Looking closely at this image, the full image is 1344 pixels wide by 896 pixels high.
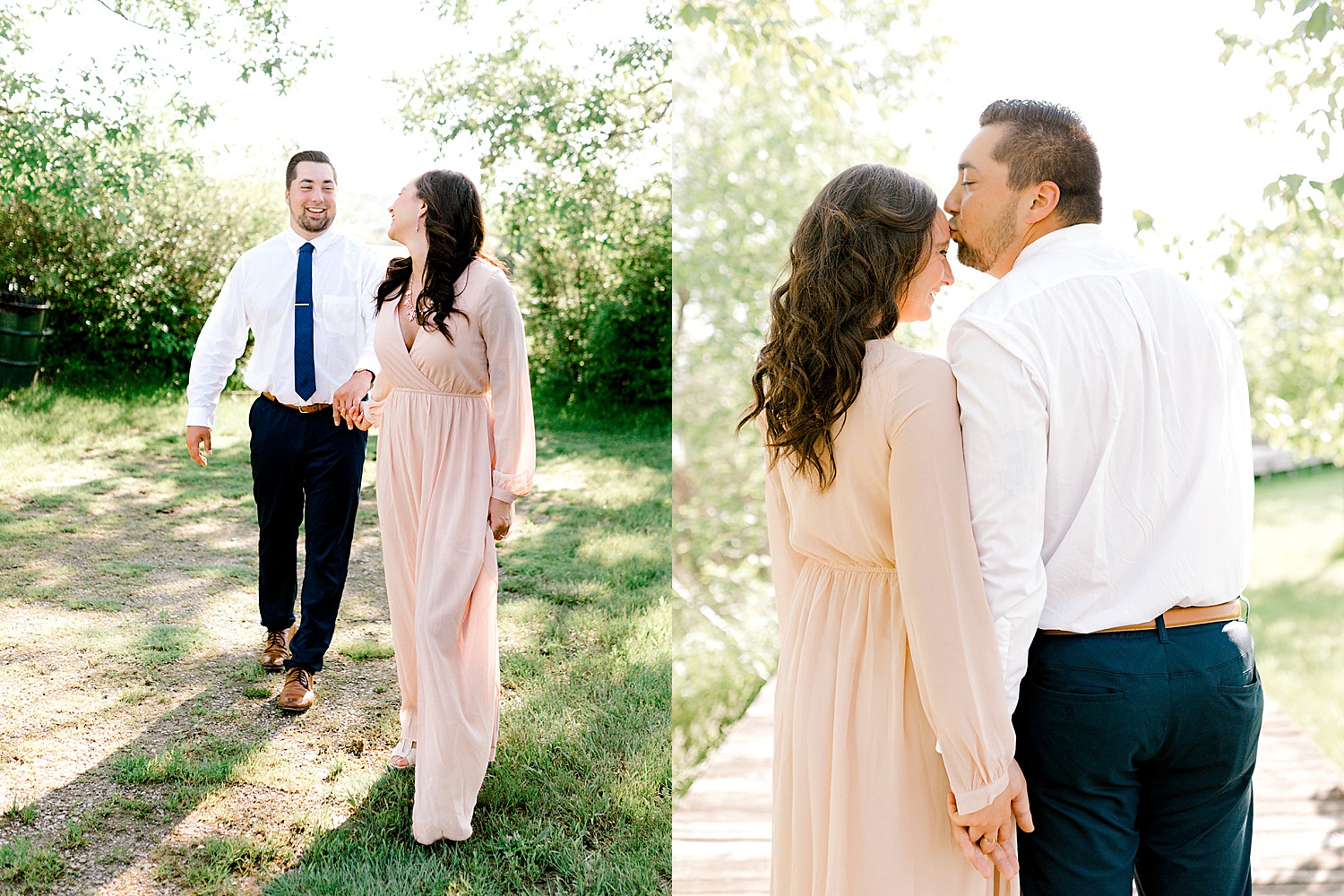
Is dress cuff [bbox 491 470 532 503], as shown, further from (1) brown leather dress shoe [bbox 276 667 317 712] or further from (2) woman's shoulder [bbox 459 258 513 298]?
(1) brown leather dress shoe [bbox 276 667 317 712]

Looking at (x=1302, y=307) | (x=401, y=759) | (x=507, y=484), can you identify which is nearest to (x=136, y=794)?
(x=401, y=759)

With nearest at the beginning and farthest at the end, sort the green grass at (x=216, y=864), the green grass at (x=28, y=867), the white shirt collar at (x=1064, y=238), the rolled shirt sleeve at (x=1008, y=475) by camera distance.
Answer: the rolled shirt sleeve at (x=1008, y=475), the white shirt collar at (x=1064, y=238), the green grass at (x=28, y=867), the green grass at (x=216, y=864)

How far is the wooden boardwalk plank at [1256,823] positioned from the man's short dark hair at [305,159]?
74.8 inches

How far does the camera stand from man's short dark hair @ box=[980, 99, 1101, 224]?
1.44 m

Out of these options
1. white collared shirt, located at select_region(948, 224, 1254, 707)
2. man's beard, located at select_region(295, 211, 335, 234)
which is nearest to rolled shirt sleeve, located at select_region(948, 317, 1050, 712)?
white collared shirt, located at select_region(948, 224, 1254, 707)

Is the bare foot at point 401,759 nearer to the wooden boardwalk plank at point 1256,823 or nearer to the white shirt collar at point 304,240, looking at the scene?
the wooden boardwalk plank at point 1256,823

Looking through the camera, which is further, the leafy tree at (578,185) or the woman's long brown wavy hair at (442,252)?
the leafy tree at (578,185)

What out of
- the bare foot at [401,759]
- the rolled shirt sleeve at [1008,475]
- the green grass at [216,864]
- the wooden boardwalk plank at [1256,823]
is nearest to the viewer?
the rolled shirt sleeve at [1008,475]

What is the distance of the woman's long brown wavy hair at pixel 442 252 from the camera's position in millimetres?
2166

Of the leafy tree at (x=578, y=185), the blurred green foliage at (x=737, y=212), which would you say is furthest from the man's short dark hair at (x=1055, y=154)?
the blurred green foliage at (x=737, y=212)

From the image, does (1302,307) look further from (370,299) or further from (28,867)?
(28,867)

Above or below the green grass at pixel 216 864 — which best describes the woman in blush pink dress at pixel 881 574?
above

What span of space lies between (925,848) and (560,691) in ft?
4.55

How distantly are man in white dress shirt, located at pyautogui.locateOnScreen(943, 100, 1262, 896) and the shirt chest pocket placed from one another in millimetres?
1348
